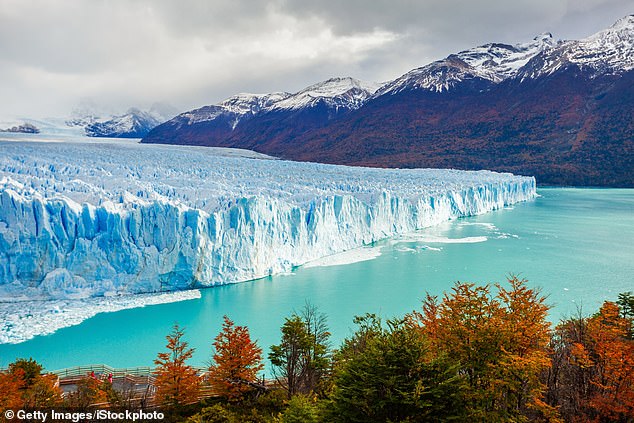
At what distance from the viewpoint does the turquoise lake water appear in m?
10.9

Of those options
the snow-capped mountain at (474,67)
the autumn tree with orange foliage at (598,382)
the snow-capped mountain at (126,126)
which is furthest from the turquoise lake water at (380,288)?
the snow-capped mountain at (126,126)

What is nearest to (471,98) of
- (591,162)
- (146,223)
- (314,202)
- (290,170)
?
(591,162)

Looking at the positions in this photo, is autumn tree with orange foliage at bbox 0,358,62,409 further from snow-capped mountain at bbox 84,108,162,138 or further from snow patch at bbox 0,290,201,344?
snow-capped mountain at bbox 84,108,162,138

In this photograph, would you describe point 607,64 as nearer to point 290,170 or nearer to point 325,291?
point 290,170

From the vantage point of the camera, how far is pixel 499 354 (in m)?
5.17

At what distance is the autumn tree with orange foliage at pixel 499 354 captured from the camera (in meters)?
4.89

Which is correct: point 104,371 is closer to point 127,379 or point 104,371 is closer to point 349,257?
point 127,379

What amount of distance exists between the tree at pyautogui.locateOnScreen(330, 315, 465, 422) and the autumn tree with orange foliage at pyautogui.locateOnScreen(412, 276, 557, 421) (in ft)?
1.51

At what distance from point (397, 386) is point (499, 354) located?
1.82 metres

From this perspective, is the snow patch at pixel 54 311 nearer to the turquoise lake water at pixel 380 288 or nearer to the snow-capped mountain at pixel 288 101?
the turquoise lake water at pixel 380 288

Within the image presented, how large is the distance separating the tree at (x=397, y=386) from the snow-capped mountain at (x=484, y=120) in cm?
6039

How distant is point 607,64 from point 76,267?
297 ft

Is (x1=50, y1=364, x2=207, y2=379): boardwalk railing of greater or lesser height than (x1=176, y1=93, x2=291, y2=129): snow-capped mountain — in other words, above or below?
below

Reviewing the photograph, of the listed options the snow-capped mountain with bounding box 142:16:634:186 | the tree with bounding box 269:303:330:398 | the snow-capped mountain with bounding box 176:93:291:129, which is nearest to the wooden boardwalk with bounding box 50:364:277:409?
the tree with bounding box 269:303:330:398
